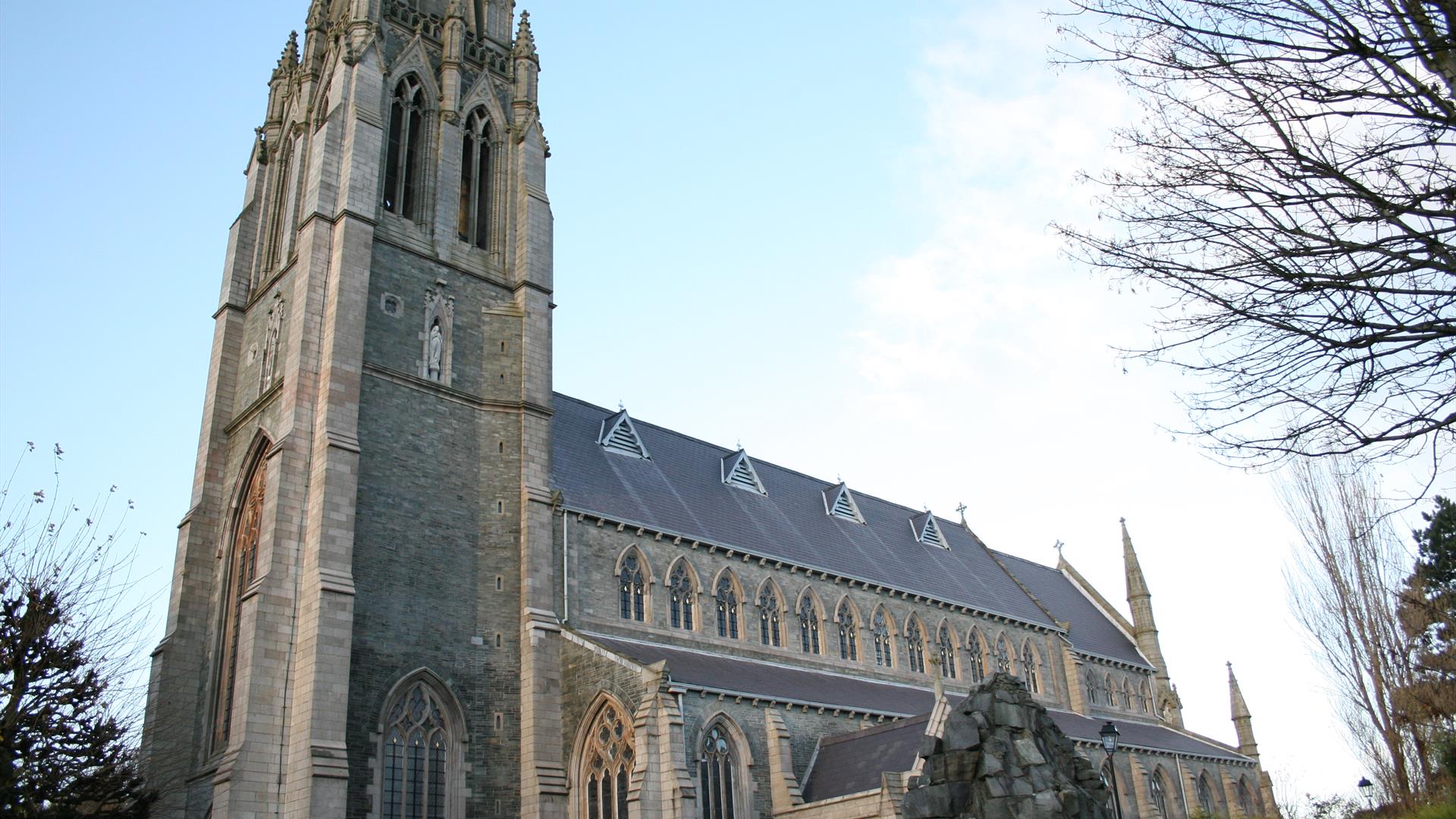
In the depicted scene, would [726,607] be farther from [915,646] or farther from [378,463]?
[378,463]

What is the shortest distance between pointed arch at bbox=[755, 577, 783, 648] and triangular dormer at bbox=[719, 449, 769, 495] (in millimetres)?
5306

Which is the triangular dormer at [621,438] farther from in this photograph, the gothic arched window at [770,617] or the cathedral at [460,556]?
the gothic arched window at [770,617]

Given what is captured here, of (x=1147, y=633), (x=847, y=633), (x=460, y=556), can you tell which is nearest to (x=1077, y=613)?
(x=1147, y=633)

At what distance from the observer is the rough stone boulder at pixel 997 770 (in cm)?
1667

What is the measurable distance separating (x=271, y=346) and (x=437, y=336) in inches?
181

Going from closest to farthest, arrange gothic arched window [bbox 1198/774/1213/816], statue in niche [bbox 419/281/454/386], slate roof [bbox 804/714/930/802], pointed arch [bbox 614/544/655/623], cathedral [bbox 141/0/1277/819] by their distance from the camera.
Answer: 1. cathedral [bbox 141/0/1277/819]
2. slate roof [bbox 804/714/930/802]
3. statue in niche [bbox 419/281/454/386]
4. pointed arch [bbox 614/544/655/623]
5. gothic arched window [bbox 1198/774/1213/816]

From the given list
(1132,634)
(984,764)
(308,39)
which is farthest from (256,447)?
(1132,634)

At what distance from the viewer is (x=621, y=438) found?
35312mm

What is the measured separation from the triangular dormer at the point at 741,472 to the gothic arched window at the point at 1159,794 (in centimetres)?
1805

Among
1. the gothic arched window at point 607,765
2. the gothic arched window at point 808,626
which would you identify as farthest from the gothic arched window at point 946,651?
the gothic arched window at point 607,765

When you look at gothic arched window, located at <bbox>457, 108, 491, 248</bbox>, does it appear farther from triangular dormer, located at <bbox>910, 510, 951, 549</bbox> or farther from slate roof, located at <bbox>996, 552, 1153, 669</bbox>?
slate roof, located at <bbox>996, 552, 1153, 669</bbox>

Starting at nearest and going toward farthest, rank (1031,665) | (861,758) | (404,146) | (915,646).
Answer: (861,758) → (404,146) → (915,646) → (1031,665)

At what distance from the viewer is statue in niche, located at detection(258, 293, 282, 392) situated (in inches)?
1169

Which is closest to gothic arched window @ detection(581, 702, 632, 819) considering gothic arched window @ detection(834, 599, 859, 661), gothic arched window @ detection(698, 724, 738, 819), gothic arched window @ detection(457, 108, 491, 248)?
gothic arched window @ detection(698, 724, 738, 819)
